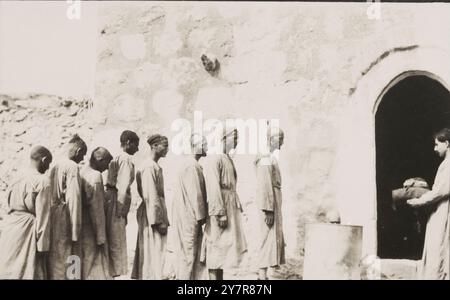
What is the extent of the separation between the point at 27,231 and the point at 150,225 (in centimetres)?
101

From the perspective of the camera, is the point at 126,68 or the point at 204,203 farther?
the point at 126,68

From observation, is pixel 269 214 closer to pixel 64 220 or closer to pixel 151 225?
pixel 151 225

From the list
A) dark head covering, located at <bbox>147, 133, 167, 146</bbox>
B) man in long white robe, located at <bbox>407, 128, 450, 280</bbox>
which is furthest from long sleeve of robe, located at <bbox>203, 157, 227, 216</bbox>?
man in long white robe, located at <bbox>407, 128, 450, 280</bbox>

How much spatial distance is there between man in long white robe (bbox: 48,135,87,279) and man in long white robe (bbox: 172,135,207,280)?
0.82 meters

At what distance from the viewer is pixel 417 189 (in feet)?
23.2

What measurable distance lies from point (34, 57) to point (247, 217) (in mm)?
2416

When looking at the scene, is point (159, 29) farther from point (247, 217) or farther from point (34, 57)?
point (247, 217)

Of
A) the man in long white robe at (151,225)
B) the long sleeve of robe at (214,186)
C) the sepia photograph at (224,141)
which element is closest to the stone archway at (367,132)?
the sepia photograph at (224,141)

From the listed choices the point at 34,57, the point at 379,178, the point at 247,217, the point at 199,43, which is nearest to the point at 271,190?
the point at 247,217

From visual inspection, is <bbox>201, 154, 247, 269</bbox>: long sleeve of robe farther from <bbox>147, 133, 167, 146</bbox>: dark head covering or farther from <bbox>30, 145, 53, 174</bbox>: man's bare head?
<bbox>30, 145, 53, 174</bbox>: man's bare head

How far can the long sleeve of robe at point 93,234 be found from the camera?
6.93 metres

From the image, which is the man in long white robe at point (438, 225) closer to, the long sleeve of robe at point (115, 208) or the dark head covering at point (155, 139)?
the dark head covering at point (155, 139)

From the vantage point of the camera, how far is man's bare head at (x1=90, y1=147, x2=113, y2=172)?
7.14m

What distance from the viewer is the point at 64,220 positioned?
6.93 m
